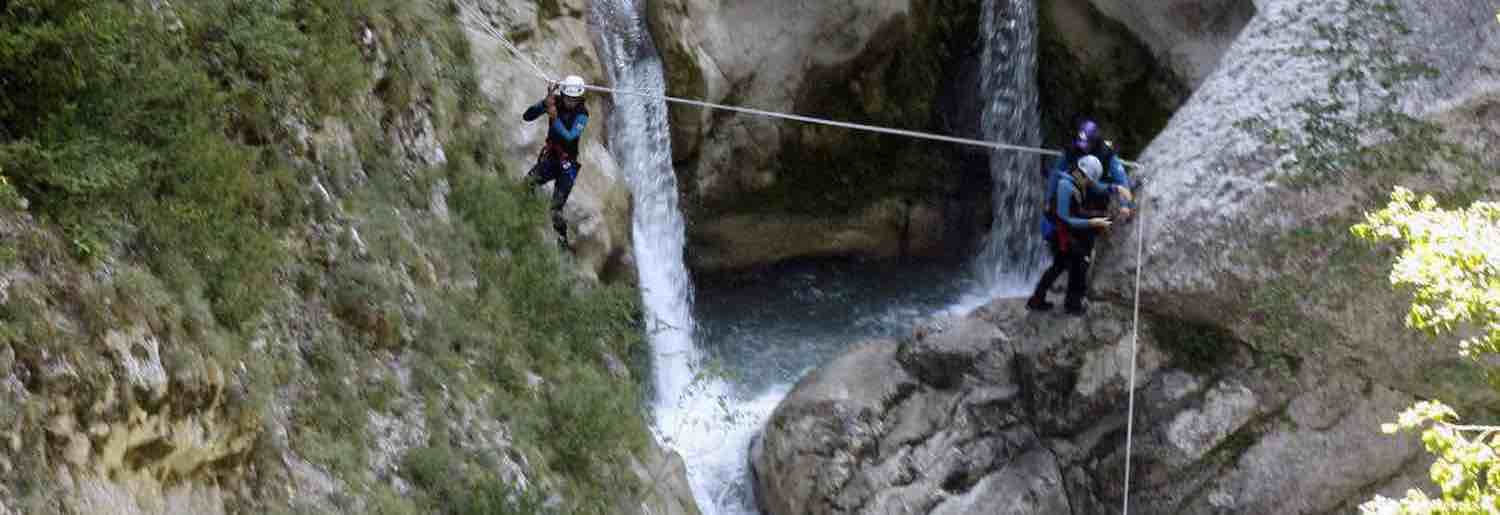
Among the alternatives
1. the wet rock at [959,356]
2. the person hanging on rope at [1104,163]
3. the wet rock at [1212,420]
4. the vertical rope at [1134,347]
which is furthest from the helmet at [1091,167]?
the wet rock at [1212,420]

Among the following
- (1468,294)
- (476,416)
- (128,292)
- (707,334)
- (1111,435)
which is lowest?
(707,334)

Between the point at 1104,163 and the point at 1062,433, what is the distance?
6.94 ft

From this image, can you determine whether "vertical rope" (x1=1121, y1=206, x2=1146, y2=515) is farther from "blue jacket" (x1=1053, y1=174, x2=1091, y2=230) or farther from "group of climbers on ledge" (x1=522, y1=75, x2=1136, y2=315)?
"blue jacket" (x1=1053, y1=174, x2=1091, y2=230)

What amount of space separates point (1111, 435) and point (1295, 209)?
2170mm

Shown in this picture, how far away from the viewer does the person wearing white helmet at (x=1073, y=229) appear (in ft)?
38.8

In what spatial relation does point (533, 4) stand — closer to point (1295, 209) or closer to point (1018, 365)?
point (1018, 365)

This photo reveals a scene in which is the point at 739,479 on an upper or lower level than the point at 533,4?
lower

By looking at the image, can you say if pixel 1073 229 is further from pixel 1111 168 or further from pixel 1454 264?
pixel 1454 264

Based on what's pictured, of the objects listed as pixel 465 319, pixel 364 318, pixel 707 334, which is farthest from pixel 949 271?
pixel 364 318

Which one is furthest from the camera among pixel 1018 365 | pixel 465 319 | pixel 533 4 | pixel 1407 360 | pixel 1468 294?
pixel 533 4

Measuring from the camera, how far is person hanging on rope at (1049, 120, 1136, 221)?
11.9 metres

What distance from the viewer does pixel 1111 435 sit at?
12148 millimetres

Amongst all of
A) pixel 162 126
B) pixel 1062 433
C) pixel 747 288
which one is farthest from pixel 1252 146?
pixel 162 126

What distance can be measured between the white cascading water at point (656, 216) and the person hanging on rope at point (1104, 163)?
11.8 ft
